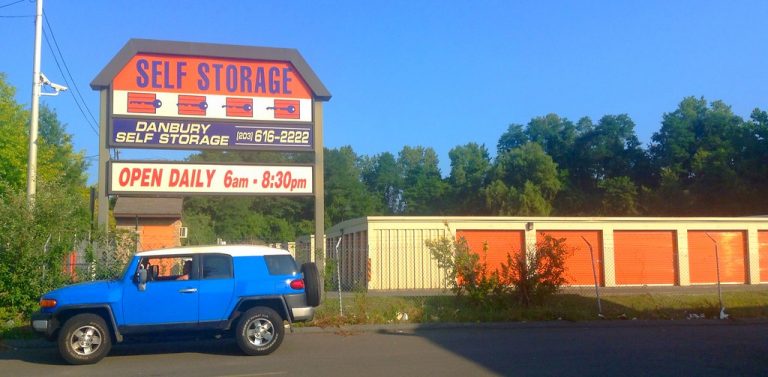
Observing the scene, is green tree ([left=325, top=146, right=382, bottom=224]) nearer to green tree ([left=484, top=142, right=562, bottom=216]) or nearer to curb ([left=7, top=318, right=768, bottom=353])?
green tree ([left=484, top=142, right=562, bottom=216])

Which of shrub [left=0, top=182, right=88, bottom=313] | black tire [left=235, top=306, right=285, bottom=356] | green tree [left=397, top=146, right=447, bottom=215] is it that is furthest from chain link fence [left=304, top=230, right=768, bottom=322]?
green tree [left=397, top=146, right=447, bottom=215]

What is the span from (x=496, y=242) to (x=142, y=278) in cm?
1769

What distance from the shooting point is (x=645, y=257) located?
91.5 ft

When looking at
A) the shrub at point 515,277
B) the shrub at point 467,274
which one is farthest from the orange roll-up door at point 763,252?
the shrub at point 467,274

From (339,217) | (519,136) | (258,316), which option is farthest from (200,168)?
(519,136)

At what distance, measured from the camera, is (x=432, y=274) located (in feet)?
84.0

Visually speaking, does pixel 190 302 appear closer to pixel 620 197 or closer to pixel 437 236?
pixel 437 236

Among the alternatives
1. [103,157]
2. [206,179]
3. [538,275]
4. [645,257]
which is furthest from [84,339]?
[645,257]

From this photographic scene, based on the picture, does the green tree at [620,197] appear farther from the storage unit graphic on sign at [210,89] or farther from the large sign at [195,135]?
the large sign at [195,135]

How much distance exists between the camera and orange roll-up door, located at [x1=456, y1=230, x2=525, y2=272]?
88.4 ft

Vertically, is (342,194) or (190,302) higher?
(342,194)

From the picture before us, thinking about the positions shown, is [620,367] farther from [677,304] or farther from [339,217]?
[339,217]

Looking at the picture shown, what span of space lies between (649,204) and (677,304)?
37.9m

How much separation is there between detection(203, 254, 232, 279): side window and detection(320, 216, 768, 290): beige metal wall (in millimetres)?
10384
